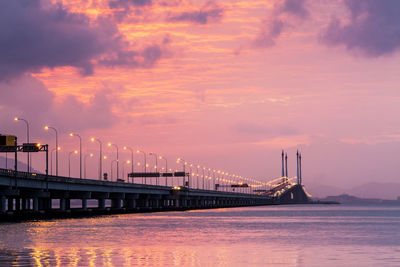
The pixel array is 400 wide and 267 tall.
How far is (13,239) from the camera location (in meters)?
66.2

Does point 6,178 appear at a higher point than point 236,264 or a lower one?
higher

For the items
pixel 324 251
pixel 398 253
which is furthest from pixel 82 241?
pixel 398 253

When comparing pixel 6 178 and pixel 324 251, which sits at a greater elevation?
pixel 6 178

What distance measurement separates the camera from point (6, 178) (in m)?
119

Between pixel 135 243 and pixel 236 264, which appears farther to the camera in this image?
pixel 135 243

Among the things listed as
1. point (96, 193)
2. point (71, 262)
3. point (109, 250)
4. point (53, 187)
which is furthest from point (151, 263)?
point (96, 193)

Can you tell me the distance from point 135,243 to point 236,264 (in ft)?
69.9

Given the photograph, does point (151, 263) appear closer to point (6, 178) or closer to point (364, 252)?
point (364, 252)

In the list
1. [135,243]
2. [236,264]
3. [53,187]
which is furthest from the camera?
[53,187]

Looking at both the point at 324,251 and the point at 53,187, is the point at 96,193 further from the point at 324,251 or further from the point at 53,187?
the point at 324,251

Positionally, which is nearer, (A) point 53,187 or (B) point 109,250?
(B) point 109,250

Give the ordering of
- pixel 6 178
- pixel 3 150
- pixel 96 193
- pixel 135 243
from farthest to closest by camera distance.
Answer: pixel 96 193, pixel 3 150, pixel 6 178, pixel 135 243

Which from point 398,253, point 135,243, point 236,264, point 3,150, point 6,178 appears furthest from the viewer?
point 3,150

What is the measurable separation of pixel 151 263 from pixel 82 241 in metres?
22.4
